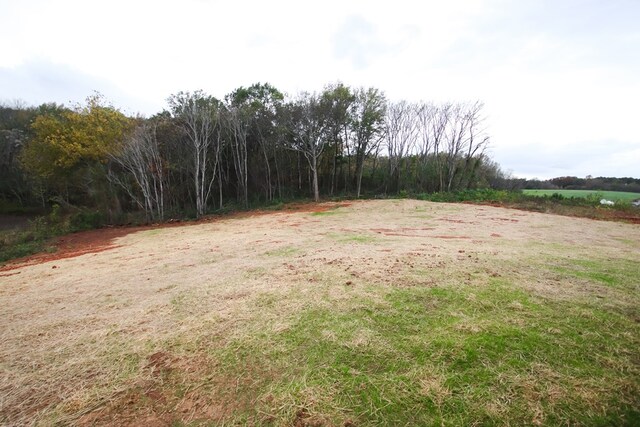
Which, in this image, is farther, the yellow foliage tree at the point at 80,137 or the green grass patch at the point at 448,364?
the yellow foliage tree at the point at 80,137

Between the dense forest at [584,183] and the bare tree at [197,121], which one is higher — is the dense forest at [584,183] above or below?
below

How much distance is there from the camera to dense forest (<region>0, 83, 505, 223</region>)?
1908 cm

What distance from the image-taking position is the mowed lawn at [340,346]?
167 cm

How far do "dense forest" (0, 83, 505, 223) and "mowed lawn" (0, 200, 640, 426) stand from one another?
17.0m

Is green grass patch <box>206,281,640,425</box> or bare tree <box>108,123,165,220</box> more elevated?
bare tree <box>108,123,165,220</box>

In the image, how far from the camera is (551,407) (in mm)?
1552

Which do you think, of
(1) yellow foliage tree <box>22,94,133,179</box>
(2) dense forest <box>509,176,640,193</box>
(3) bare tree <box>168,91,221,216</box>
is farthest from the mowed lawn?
(2) dense forest <box>509,176,640,193</box>

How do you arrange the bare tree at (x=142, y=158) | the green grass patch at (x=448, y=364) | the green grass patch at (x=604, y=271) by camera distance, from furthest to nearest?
the bare tree at (x=142, y=158)
the green grass patch at (x=604, y=271)
the green grass patch at (x=448, y=364)

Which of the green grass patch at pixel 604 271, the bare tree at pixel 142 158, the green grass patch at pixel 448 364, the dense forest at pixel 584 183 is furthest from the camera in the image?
the dense forest at pixel 584 183

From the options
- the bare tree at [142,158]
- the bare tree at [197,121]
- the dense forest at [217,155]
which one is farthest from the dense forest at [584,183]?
the bare tree at [142,158]

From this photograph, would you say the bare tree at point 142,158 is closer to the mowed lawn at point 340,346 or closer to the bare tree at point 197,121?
the bare tree at point 197,121

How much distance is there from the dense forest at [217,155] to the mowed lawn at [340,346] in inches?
668

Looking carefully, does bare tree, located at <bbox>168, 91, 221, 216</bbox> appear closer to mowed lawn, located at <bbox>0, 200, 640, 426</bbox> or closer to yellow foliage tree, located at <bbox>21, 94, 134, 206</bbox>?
yellow foliage tree, located at <bbox>21, 94, 134, 206</bbox>

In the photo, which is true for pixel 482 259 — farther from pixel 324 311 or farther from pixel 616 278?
pixel 324 311
